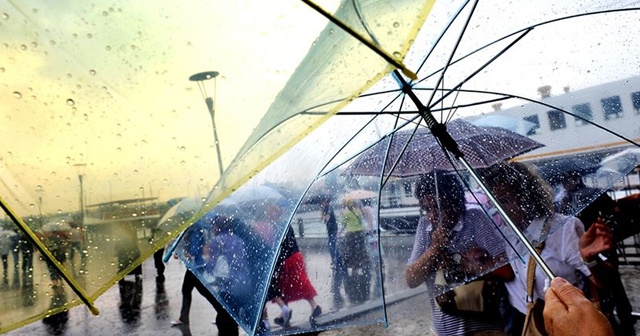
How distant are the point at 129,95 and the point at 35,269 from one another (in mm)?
606

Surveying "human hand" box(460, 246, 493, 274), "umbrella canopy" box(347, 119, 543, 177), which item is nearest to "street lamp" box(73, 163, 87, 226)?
"umbrella canopy" box(347, 119, 543, 177)

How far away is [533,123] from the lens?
2.71 metres

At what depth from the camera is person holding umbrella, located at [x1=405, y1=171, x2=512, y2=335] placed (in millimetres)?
2553

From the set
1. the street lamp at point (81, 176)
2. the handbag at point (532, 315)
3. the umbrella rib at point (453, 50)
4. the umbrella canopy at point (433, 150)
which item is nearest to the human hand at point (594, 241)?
the handbag at point (532, 315)

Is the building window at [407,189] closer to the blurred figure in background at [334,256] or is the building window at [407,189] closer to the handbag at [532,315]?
the blurred figure in background at [334,256]

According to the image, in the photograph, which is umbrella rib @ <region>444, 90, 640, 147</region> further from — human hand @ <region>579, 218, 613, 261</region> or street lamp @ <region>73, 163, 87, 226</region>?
street lamp @ <region>73, 163, 87, 226</region>

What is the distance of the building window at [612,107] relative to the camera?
268cm

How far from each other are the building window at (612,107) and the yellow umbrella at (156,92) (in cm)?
205

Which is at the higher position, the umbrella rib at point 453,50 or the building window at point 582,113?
the umbrella rib at point 453,50

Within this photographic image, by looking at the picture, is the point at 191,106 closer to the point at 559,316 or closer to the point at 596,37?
the point at 559,316

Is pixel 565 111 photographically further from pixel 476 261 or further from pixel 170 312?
pixel 170 312

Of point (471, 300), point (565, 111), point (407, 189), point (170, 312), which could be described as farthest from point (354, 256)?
point (170, 312)

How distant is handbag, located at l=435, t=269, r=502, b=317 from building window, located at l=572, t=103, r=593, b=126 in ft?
3.63

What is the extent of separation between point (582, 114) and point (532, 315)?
4.29 feet
